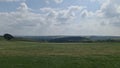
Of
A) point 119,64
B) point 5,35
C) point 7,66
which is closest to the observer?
point 7,66

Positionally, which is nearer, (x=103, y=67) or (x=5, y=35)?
(x=103, y=67)

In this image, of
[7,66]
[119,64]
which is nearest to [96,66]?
[119,64]

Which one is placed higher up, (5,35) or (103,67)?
(5,35)

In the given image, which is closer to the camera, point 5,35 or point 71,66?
point 71,66

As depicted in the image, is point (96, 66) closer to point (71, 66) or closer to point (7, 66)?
point (71, 66)

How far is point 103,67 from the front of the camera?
33.7m

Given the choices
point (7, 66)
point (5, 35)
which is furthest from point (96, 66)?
point (5, 35)

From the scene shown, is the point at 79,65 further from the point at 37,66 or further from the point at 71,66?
the point at 37,66

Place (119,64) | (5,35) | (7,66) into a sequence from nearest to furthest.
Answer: (7,66) < (119,64) < (5,35)

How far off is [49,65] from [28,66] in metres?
2.59

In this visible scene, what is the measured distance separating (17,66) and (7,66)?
1156 millimetres

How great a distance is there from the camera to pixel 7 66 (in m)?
33.0

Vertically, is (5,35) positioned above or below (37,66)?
above

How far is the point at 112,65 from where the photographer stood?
Answer: 114ft
